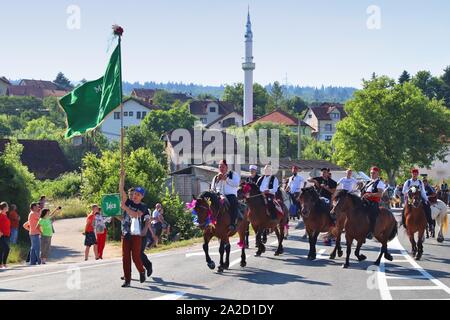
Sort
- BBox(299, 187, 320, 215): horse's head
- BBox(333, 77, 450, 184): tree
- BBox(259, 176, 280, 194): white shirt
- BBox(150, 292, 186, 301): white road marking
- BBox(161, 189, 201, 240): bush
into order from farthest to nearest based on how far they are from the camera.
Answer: BBox(333, 77, 450, 184): tree < BBox(161, 189, 201, 240): bush < BBox(259, 176, 280, 194): white shirt < BBox(299, 187, 320, 215): horse's head < BBox(150, 292, 186, 301): white road marking

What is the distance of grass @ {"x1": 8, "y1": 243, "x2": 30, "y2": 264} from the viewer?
83.8 ft

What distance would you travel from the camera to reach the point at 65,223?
1837 inches

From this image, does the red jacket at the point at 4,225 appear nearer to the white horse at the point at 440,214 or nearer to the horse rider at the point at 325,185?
the horse rider at the point at 325,185

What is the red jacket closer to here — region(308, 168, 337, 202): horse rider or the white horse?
region(308, 168, 337, 202): horse rider

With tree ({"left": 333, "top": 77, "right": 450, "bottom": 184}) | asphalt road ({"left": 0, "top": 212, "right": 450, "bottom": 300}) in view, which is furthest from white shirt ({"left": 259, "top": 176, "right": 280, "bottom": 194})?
tree ({"left": 333, "top": 77, "right": 450, "bottom": 184})

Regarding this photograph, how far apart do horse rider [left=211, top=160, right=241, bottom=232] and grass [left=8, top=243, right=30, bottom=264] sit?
363 inches

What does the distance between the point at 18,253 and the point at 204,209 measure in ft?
36.5

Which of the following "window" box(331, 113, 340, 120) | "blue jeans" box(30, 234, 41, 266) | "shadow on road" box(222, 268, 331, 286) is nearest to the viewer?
"shadow on road" box(222, 268, 331, 286)

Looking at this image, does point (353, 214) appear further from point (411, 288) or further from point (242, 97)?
point (242, 97)

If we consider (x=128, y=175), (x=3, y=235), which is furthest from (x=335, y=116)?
(x=3, y=235)

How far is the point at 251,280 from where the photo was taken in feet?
54.2

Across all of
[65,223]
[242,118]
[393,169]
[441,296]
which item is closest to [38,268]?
[441,296]

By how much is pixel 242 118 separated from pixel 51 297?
144 metres
